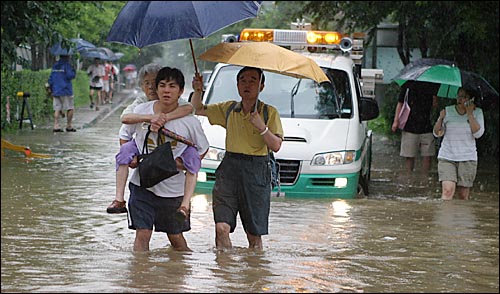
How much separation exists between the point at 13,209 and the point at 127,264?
400cm

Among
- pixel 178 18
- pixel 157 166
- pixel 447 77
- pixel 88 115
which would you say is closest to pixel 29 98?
pixel 88 115

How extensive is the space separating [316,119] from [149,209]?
16.6 ft

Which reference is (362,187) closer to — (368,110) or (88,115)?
(368,110)

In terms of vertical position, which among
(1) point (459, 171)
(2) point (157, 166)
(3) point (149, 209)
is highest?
(2) point (157, 166)

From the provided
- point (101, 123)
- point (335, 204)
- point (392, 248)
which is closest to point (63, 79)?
point (101, 123)

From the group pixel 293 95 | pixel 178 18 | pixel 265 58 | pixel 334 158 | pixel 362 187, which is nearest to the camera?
pixel 178 18

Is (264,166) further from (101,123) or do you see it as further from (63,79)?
(101,123)

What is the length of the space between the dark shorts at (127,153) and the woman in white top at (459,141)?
18.6 feet

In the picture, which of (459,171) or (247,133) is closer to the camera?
(247,133)

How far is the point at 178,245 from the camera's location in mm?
8148

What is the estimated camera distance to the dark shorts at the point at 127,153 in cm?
758

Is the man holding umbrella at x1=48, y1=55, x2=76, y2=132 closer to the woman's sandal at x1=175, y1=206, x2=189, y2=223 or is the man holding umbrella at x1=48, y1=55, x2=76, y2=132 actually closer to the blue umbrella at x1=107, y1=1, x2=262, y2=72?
the blue umbrella at x1=107, y1=1, x2=262, y2=72

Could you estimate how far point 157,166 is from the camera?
740cm

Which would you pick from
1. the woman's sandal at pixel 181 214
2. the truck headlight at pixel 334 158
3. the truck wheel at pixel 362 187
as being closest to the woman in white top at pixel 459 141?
the truck wheel at pixel 362 187
